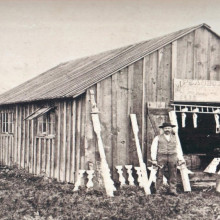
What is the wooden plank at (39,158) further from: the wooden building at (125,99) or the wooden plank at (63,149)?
the wooden plank at (63,149)

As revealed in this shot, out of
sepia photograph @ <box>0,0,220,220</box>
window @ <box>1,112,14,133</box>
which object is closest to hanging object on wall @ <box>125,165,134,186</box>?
sepia photograph @ <box>0,0,220,220</box>

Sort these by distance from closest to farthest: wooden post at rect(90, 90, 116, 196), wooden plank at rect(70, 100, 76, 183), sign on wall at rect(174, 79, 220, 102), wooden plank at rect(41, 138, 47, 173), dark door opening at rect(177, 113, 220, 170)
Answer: wooden post at rect(90, 90, 116, 196)
wooden plank at rect(70, 100, 76, 183)
sign on wall at rect(174, 79, 220, 102)
wooden plank at rect(41, 138, 47, 173)
dark door opening at rect(177, 113, 220, 170)

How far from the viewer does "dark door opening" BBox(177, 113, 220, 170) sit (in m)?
17.5

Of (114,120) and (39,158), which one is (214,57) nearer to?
(114,120)

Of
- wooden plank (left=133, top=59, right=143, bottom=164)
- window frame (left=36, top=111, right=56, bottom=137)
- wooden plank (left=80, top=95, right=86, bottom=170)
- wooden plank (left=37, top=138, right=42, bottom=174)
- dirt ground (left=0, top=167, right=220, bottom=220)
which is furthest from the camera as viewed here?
wooden plank (left=37, top=138, right=42, bottom=174)

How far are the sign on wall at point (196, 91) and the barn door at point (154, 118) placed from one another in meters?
0.59

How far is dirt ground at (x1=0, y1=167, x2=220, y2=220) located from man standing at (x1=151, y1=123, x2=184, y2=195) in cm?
48

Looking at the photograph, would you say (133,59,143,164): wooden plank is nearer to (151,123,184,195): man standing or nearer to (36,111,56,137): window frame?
(151,123,184,195): man standing

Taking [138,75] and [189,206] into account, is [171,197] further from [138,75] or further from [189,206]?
[138,75]

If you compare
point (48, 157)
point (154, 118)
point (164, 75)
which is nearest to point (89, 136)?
point (154, 118)

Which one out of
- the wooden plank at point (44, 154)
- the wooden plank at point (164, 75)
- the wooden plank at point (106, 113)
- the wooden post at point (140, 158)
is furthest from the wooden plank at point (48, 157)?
the wooden plank at point (164, 75)

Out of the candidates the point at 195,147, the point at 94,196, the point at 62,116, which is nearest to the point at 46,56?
the point at 195,147

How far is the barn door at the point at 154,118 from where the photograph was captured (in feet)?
44.9

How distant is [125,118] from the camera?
13.4 meters
